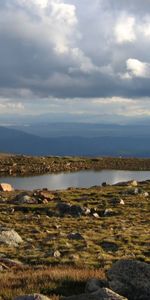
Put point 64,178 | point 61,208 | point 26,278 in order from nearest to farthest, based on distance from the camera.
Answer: point 26,278, point 61,208, point 64,178

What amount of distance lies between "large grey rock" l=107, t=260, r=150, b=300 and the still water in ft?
203

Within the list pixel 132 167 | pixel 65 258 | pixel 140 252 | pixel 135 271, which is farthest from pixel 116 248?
pixel 132 167

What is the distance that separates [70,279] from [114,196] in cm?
4012

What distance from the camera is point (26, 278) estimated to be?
1714 centimetres

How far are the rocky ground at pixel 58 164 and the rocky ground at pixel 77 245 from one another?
44.5 meters

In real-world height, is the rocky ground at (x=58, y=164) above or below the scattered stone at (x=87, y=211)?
above

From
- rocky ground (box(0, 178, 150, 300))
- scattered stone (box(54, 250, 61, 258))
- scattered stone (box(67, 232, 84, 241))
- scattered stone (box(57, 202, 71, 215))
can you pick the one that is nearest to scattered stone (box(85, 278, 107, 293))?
rocky ground (box(0, 178, 150, 300))

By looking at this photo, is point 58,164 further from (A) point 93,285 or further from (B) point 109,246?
(A) point 93,285

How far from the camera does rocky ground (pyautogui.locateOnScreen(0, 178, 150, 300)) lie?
15.3 metres

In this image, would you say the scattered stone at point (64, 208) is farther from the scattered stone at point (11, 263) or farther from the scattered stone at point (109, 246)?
the scattered stone at point (11, 263)

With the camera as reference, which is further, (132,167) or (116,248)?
(132,167)

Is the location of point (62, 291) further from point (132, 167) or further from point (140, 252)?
point (132, 167)

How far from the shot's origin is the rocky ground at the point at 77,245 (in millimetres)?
15312

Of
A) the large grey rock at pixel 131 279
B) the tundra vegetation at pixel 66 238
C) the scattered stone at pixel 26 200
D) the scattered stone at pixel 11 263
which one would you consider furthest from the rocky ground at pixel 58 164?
the large grey rock at pixel 131 279
